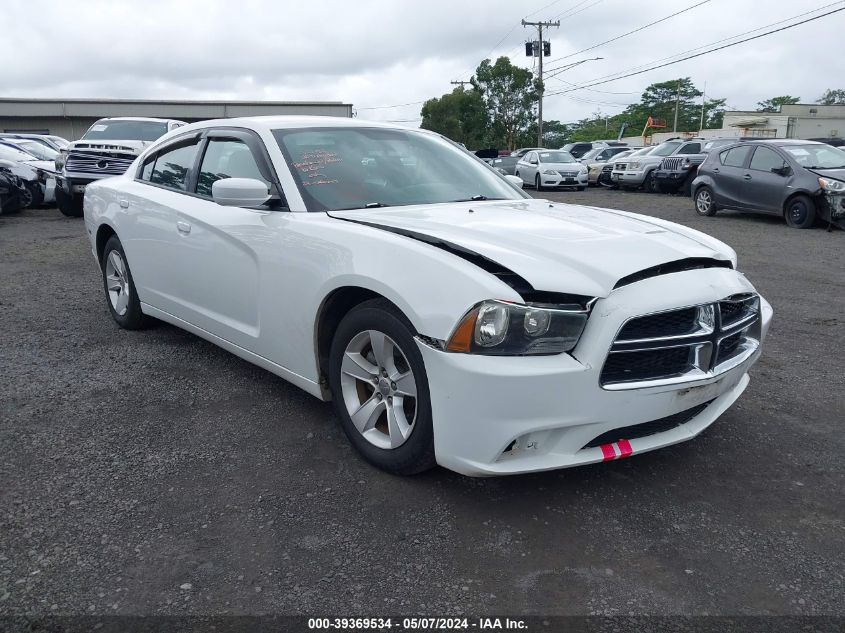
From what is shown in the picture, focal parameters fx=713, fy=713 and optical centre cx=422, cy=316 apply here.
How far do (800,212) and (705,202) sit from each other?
245cm

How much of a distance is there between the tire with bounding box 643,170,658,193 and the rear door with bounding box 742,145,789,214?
24.1ft

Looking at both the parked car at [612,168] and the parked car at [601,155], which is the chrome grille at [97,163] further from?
the parked car at [601,155]

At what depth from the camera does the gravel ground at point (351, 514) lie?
2373 millimetres

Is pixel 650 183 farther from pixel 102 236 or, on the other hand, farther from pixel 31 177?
pixel 102 236

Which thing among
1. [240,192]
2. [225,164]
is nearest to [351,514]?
[240,192]

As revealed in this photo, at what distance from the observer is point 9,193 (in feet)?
44.7

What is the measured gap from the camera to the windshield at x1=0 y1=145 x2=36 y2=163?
15.3 meters

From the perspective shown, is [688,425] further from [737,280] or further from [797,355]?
[797,355]

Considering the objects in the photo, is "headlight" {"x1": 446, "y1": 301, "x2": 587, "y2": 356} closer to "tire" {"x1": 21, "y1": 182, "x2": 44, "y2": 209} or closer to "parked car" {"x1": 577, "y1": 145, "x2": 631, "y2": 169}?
"tire" {"x1": 21, "y1": 182, "x2": 44, "y2": 209}

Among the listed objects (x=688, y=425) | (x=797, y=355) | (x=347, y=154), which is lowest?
(x=797, y=355)

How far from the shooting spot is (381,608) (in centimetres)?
231

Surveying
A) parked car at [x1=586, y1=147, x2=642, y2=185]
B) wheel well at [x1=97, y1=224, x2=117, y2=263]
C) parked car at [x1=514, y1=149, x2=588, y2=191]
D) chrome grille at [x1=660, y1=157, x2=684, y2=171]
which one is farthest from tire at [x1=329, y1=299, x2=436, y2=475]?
→ parked car at [x1=586, y1=147, x2=642, y2=185]

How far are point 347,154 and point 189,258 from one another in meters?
1.17

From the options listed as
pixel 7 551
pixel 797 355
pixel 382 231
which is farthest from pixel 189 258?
pixel 797 355
